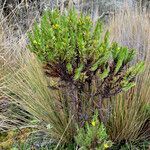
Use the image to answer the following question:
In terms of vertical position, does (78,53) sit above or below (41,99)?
above

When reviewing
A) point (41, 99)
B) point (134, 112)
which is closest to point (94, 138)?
point (134, 112)

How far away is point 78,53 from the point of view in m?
2.32

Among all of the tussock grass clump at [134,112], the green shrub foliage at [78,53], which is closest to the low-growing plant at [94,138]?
the green shrub foliage at [78,53]

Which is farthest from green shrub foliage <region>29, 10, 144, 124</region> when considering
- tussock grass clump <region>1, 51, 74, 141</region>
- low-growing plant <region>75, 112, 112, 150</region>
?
tussock grass clump <region>1, 51, 74, 141</region>

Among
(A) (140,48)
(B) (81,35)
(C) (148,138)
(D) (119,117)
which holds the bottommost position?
(C) (148,138)

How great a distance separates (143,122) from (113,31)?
0.80 meters

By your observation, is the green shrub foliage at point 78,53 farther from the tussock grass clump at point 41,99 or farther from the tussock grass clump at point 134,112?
the tussock grass clump at point 41,99

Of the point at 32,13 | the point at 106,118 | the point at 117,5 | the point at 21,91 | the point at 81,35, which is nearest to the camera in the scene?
the point at 81,35

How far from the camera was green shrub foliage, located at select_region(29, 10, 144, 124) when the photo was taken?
88.2 inches

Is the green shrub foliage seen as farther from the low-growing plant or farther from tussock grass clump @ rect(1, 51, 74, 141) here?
tussock grass clump @ rect(1, 51, 74, 141)

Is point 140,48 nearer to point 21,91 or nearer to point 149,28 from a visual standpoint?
point 149,28

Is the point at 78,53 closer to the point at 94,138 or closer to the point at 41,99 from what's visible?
the point at 94,138

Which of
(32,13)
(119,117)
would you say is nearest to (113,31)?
(119,117)

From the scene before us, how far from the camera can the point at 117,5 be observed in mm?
5301
